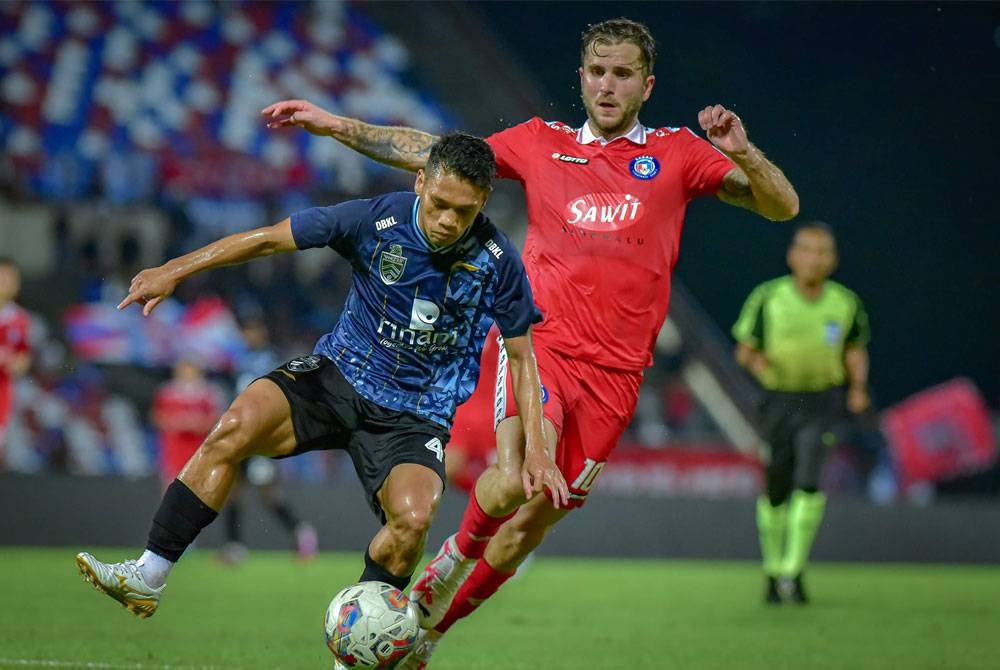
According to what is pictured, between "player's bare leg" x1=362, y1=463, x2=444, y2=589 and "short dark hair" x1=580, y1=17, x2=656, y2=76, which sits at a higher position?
"short dark hair" x1=580, y1=17, x2=656, y2=76

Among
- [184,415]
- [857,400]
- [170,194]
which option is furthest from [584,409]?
[170,194]

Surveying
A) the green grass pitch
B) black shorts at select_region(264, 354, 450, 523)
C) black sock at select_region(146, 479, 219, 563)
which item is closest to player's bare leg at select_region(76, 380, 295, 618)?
black sock at select_region(146, 479, 219, 563)

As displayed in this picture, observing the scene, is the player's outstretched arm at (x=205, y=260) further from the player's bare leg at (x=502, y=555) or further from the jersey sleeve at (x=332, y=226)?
the player's bare leg at (x=502, y=555)

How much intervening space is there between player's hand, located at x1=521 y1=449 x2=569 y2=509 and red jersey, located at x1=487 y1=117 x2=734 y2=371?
0.87m

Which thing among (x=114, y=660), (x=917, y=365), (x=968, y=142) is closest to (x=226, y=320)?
(x=114, y=660)

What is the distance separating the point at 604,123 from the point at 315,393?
5.77 ft

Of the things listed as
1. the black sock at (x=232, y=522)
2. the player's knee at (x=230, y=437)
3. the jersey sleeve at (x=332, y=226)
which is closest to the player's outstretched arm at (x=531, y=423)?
the jersey sleeve at (x=332, y=226)

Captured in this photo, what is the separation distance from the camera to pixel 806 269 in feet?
32.2

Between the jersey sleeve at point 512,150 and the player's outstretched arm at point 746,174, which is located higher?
the player's outstretched arm at point 746,174

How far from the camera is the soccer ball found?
465 cm

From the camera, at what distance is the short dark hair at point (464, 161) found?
16.1ft

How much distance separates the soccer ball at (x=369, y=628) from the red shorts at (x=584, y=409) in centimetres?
125

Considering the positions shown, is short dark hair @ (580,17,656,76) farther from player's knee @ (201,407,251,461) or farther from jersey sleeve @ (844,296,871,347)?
jersey sleeve @ (844,296,871,347)

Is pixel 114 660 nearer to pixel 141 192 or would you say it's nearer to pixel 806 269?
pixel 806 269
